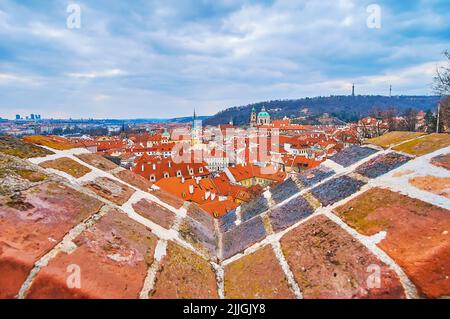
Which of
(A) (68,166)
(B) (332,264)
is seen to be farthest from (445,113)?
(A) (68,166)

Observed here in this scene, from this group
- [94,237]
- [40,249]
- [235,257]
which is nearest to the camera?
[40,249]

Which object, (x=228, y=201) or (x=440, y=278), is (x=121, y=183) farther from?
(x=228, y=201)

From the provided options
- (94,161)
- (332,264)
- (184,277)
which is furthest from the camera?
(94,161)

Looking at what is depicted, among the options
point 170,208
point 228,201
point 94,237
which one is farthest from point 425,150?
point 228,201

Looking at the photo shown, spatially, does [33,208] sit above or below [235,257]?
above

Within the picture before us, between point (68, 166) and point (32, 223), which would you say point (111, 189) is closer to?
point (68, 166)
